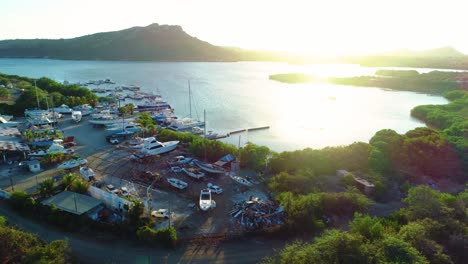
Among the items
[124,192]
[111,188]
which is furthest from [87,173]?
[124,192]

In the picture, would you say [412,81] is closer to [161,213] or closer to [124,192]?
[124,192]

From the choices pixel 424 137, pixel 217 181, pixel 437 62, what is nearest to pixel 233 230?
pixel 217 181

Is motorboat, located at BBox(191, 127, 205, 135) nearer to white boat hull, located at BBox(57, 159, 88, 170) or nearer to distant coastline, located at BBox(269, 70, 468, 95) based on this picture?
white boat hull, located at BBox(57, 159, 88, 170)

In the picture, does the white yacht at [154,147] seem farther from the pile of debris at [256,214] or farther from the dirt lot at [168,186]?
the pile of debris at [256,214]

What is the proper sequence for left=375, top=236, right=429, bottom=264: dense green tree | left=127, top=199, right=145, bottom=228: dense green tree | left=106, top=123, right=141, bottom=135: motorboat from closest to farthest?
left=375, top=236, right=429, bottom=264: dense green tree → left=127, top=199, right=145, bottom=228: dense green tree → left=106, top=123, right=141, bottom=135: motorboat

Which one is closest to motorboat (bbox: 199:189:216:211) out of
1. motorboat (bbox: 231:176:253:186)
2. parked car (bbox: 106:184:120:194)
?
motorboat (bbox: 231:176:253:186)
